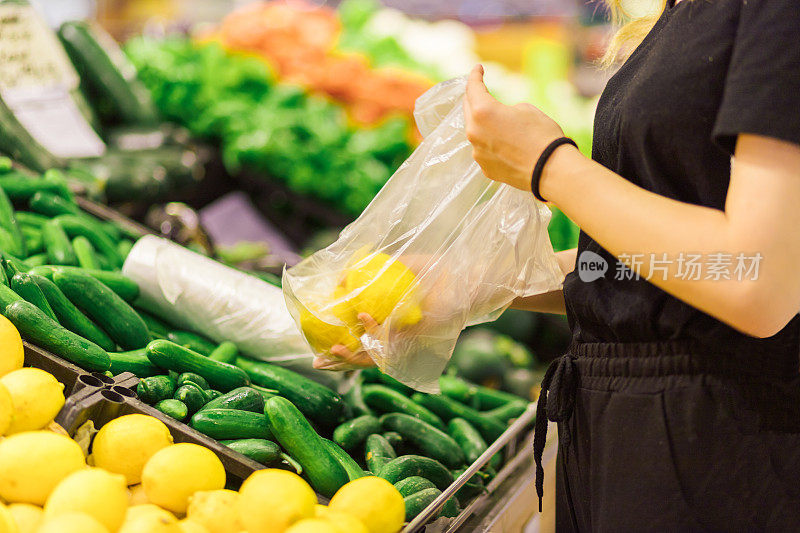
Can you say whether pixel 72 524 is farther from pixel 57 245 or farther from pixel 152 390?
pixel 57 245

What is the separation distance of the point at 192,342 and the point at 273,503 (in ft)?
2.99

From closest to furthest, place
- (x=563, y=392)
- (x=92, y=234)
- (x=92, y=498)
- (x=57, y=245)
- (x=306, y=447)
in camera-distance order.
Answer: (x=92, y=498) → (x=563, y=392) → (x=306, y=447) → (x=57, y=245) → (x=92, y=234)

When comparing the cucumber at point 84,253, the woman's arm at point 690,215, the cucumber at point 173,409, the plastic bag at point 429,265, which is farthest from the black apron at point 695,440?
the cucumber at point 84,253

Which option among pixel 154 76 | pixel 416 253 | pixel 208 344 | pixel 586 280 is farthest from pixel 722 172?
pixel 154 76

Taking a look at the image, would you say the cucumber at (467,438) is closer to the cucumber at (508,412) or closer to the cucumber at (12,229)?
the cucumber at (508,412)

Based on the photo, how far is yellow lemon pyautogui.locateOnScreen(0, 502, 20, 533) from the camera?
41.0 inches

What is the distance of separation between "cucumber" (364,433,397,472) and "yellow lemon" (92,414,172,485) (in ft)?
1.79

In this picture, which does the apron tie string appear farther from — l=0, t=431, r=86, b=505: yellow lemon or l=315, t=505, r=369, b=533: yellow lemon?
l=0, t=431, r=86, b=505: yellow lemon

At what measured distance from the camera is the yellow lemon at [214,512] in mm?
1213

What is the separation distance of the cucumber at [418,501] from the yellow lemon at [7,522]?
2.53 feet

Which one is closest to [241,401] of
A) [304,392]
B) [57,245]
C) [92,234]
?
[304,392]

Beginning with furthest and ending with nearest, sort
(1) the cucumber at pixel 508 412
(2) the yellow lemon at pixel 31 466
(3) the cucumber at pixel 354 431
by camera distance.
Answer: (1) the cucumber at pixel 508 412 → (3) the cucumber at pixel 354 431 → (2) the yellow lemon at pixel 31 466

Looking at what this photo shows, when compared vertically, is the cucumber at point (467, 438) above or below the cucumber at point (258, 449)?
below

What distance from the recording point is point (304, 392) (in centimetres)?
186
